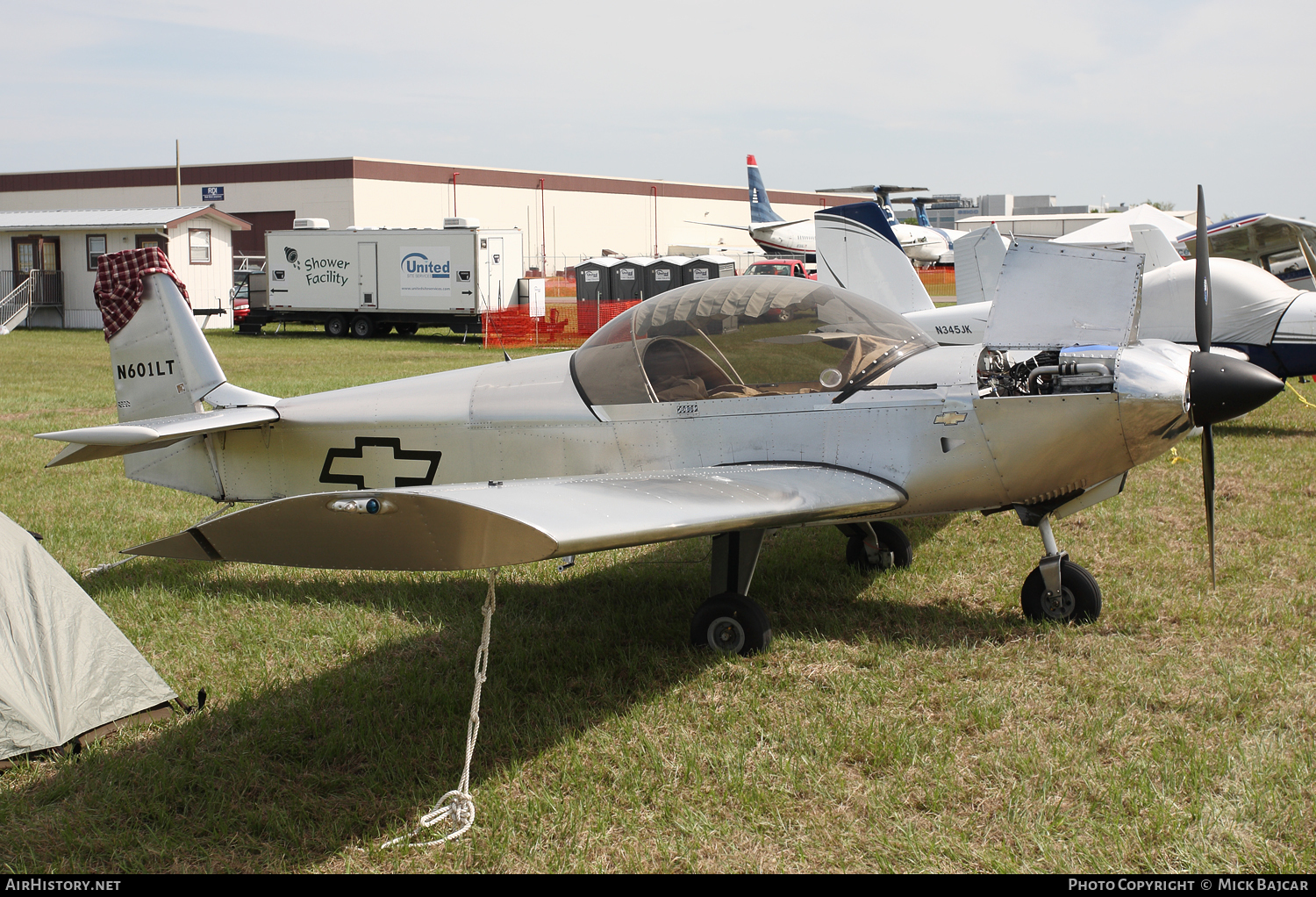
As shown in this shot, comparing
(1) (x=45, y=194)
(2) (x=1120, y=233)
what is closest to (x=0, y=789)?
(2) (x=1120, y=233)

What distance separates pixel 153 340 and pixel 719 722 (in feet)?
15.5

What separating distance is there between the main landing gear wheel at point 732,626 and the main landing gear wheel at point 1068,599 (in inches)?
61.7

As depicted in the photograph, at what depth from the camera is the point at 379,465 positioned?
5.94 meters

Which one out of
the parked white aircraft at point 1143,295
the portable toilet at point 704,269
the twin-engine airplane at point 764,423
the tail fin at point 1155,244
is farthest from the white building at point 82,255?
the twin-engine airplane at point 764,423

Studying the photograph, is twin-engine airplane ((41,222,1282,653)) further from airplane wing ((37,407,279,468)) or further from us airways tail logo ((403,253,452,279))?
us airways tail logo ((403,253,452,279))

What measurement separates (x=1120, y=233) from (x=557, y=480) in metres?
15.2

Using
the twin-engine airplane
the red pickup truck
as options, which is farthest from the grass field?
the red pickup truck

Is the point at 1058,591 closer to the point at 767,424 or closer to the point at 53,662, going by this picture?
the point at 767,424

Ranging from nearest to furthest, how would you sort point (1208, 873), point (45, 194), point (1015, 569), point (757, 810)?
point (1208, 873) → point (757, 810) → point (1015, 569) → point (45, 194)

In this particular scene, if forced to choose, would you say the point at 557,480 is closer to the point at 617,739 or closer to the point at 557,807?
the point at 617,739

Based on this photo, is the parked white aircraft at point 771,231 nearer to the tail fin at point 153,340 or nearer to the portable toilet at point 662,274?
the portable toilet at point 662,274

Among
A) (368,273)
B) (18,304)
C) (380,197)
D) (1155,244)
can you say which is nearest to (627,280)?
(368,273)

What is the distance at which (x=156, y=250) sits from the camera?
6566 millimetres

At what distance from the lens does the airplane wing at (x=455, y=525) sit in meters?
3.12
